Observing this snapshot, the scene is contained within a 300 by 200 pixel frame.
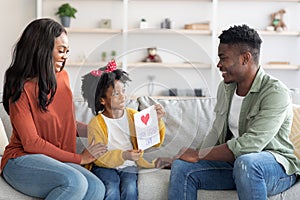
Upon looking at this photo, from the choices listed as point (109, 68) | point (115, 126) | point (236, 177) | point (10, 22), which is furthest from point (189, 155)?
point (10, 22)

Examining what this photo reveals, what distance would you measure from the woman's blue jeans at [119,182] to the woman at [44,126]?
0.05m

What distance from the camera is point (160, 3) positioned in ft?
18.8

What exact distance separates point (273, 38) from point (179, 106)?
12.2 feet

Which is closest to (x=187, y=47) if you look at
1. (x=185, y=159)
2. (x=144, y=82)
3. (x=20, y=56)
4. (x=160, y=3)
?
(x=144, y=82)

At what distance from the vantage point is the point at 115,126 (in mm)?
2232

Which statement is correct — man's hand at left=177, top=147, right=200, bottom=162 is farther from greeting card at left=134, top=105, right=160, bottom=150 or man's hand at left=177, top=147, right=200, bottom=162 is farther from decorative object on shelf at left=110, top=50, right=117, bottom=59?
decorative object on shelf at left=110, top=50, right=117, bottom=59

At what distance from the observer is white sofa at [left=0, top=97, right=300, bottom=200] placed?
2264mm

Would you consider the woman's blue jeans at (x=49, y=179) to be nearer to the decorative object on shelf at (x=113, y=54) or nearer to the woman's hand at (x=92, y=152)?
the woman's hand at (x=92, y=152)

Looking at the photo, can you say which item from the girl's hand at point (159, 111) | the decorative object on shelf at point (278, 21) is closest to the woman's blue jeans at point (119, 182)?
the girl's hand at point (159, 111)

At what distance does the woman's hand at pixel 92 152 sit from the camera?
2.25m

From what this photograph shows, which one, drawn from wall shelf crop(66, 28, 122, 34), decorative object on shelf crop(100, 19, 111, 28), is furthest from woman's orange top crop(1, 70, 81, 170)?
decorative object on shelf crop(100, 19, 111, 28)

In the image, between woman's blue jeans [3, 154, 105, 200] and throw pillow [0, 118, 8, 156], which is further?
throw pillow [0, 118, 8, 156]

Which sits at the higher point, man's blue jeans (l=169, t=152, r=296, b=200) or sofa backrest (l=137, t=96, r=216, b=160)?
sofa backrest (l=137, t=96, r=216, b=160)

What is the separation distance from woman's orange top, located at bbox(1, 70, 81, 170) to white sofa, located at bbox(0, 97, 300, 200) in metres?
0.07
